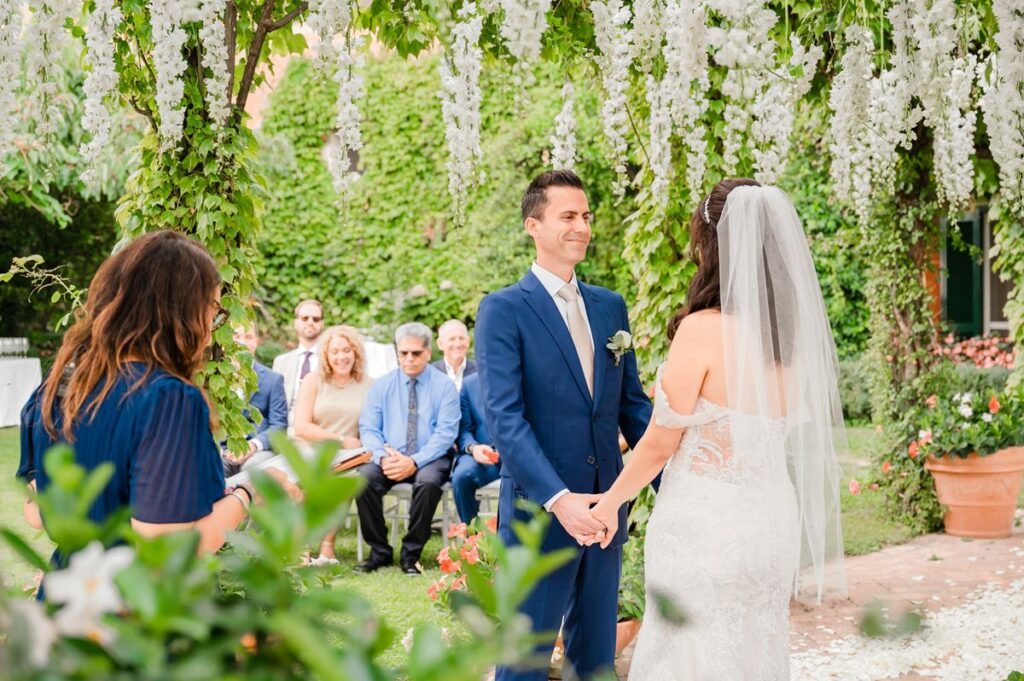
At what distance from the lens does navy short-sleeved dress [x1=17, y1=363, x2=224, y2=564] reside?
1.72 m

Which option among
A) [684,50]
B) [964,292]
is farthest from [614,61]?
[964,292]

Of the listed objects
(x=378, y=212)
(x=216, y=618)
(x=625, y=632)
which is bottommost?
(x=625, y=632)

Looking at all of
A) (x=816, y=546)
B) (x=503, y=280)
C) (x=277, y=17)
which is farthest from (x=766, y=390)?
(x=503, y=280)

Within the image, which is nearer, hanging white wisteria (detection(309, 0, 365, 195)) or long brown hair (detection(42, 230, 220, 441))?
long brown hair (detection(42, 230, 220, 441))

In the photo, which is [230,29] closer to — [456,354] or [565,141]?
[565,141]

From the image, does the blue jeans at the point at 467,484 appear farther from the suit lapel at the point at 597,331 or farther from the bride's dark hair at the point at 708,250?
the bride's dark hair at the point at 708,250

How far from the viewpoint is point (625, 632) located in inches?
148

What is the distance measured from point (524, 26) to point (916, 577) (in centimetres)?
386

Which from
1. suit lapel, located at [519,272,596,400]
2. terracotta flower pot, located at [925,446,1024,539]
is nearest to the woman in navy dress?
suit lapel, located at [519,272,596,400]

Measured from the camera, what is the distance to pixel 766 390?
258cm

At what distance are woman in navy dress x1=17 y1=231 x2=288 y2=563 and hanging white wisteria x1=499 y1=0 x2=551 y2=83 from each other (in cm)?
130

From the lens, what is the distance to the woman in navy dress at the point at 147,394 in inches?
67.9

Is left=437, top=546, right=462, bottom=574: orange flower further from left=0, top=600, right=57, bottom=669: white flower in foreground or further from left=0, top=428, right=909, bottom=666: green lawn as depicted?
left=0, top=600, right=57, bottom=669: white flower in foreground

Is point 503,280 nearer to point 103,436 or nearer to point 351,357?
point 351,357
